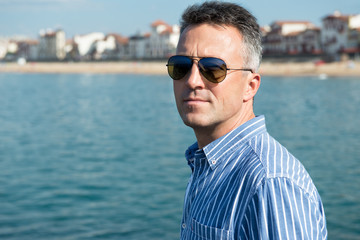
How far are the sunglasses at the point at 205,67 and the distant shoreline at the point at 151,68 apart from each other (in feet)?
274

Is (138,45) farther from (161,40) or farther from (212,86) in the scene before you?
(212,86)

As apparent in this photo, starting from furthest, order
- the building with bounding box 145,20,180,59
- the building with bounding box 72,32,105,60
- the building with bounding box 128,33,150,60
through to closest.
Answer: the building with bounding box 72,32,105,60 < the building with bounding box 128,33,150,60 < the building with bounding box 145,20,180,59

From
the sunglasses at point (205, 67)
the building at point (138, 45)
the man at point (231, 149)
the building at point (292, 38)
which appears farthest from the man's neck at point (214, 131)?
the building at point (138, 45)

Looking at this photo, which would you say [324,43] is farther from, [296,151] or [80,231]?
[80,231]

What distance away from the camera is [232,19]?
87.5 inches

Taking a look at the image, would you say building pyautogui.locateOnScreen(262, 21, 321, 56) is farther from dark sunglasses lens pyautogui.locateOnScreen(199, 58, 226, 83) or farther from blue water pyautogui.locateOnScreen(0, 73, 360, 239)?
dark sunglasses lens pyautogui.locateOnScreen(199, 58, 226, 83)

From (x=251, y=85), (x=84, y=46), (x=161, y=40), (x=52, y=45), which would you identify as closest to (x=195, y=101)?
(x=251, y=85)

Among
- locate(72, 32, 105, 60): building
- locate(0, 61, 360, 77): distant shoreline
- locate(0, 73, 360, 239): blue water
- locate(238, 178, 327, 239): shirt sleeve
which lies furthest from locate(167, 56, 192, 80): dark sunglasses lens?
locate(72, 32, 105, 60): building

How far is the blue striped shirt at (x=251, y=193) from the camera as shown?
1.77 m

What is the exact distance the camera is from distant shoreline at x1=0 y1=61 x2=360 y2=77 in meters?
85.3

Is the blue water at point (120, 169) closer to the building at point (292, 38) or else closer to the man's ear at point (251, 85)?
the man's ear at point (251, 85)

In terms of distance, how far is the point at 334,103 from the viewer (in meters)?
43.6

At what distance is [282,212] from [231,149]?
0.49 meters

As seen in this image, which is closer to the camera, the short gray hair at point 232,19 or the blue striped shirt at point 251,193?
the blue striped shirt at point 251,193
